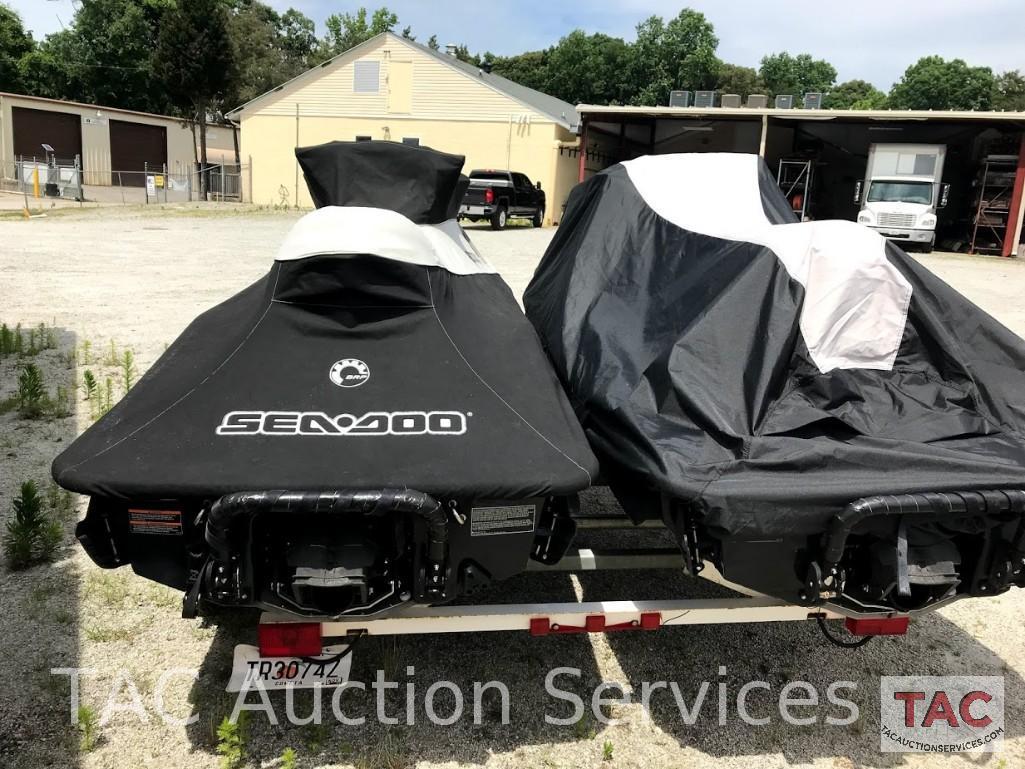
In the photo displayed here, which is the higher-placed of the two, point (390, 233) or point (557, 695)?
point (390, 233)

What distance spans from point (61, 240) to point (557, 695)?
17457mm

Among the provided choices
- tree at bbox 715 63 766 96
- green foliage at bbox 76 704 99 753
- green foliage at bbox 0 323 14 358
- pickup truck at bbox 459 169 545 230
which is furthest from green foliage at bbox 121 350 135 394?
tree at bbox 715 63 766 96

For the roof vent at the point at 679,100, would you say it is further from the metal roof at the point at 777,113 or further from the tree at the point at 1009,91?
the tree at the point at 1009,91

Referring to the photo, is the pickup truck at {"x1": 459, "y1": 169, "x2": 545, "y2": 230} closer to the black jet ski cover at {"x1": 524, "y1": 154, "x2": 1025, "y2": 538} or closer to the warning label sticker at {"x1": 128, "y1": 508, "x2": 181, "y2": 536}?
the black jet ski cover at {"x1": 524, "y1": 154, "x2": 1025, "y2": 538}

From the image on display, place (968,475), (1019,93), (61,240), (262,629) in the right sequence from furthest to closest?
(1019,93)
(61,240)
(262,629)
(968,475)

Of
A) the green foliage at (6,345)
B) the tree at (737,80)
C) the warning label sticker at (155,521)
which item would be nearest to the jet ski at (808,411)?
the warning label sticker at (155,521)

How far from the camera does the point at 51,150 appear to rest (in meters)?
40.5

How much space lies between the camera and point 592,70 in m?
75.2

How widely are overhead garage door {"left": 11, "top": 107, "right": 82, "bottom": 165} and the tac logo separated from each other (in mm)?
47346

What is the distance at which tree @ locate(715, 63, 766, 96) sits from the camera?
81.0 metres

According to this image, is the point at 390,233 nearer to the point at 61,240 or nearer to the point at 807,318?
the point at 807,318

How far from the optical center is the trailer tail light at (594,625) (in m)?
3.01

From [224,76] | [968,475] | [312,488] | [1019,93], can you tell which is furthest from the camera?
[1019,93]

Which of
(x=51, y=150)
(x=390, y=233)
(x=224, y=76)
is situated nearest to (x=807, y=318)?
(x=390, y=233)
